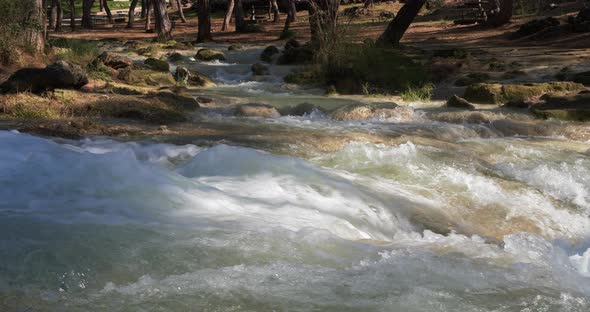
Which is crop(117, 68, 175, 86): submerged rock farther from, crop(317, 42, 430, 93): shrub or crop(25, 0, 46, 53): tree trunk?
crop(317, 42, 430, 93): shrub

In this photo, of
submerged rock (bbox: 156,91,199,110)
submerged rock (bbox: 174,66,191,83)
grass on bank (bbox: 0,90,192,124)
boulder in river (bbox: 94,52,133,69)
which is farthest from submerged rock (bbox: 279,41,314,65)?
grass on bank (bbox: 0,90,192,124)

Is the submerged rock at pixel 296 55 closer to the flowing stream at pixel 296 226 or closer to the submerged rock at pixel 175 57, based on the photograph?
the submerged rock at pixel 175 57

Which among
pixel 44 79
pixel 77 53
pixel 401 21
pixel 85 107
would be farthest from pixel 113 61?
pixel 401 21

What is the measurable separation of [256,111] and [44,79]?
3.33 metres

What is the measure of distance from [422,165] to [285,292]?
13.2 feet

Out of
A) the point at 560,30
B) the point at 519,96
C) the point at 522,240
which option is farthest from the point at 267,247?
the point at 560,30

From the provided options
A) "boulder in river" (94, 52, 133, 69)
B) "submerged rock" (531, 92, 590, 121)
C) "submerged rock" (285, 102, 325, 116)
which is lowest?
"submerged rock" (285, 102, 325, 116)

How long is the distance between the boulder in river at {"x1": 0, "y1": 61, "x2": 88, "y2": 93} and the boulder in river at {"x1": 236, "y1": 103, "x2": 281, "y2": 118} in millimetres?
2693

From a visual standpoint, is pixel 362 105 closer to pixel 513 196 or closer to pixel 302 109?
pixel 302 109

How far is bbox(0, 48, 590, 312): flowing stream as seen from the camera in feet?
10.8

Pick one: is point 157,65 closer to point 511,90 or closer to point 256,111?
point 256,111

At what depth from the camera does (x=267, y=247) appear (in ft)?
12.9

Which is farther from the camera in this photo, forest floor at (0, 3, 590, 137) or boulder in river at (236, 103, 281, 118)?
boulder in river at (236, 103, 281, 118)

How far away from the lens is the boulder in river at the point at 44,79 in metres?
9.33
